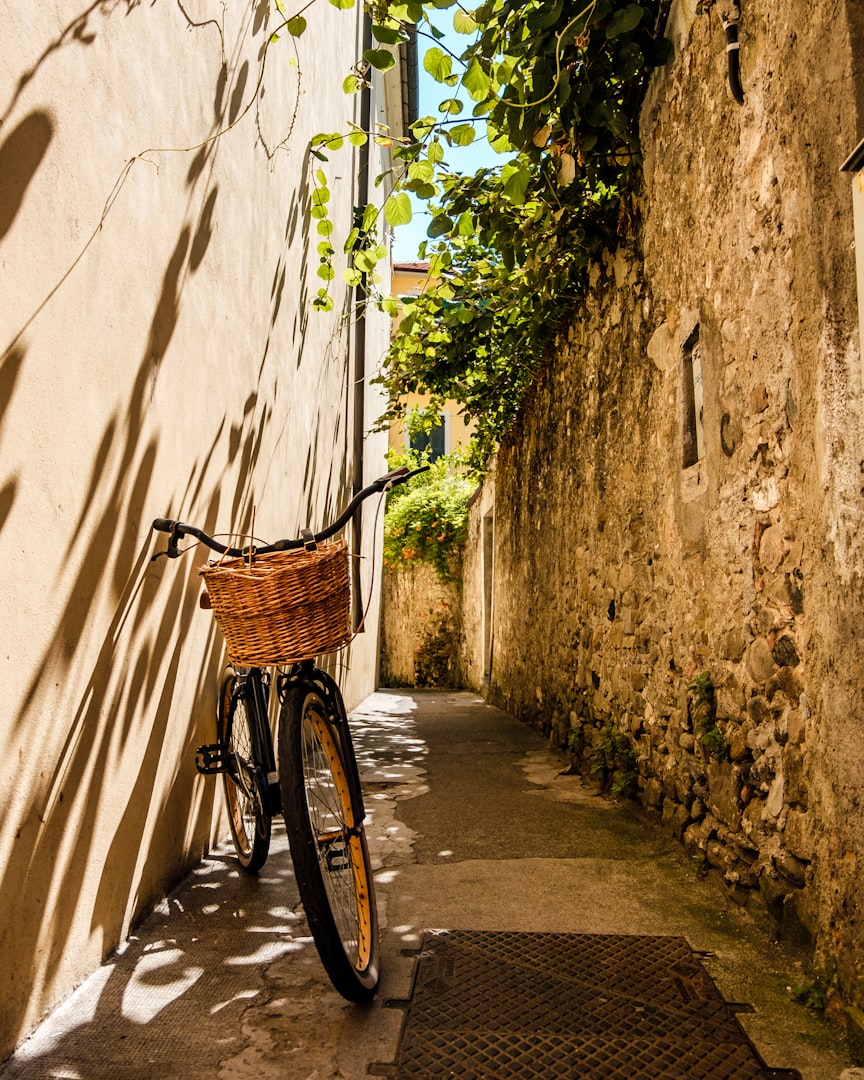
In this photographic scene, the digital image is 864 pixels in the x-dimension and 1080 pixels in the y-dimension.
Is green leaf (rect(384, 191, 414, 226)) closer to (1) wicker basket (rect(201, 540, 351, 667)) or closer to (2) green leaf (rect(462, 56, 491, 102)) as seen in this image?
(2) green leaf (rect(462, 56, 491, 102))

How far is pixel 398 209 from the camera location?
3.42 metres

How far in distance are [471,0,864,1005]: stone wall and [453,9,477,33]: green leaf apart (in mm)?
831

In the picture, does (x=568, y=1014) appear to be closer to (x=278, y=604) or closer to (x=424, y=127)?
(x=278, y=604)

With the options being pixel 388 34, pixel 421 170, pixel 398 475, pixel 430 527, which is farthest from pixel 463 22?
pixel 430 527

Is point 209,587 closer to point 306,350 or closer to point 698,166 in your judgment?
point 698,166

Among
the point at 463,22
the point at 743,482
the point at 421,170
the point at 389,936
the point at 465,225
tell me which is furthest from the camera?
the point at 465,225

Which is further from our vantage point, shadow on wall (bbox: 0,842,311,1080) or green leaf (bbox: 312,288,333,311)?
green leaf (bbox: 312,288,333,311)

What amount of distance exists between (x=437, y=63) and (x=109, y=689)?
2.59m

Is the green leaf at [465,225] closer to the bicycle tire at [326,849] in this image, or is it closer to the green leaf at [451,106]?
the green leaf at [451,106]

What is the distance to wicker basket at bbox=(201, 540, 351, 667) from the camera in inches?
77.2

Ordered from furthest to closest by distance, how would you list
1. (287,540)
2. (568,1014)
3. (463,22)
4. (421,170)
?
(421,170) < (463,22) < (287,540) < (568,1014)

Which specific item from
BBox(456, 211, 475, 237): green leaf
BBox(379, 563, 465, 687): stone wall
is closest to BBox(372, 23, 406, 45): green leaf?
BBox(456, 211, 475, 237): green leaf

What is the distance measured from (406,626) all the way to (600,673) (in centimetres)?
1027

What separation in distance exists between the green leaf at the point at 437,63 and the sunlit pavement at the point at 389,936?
298 cm
